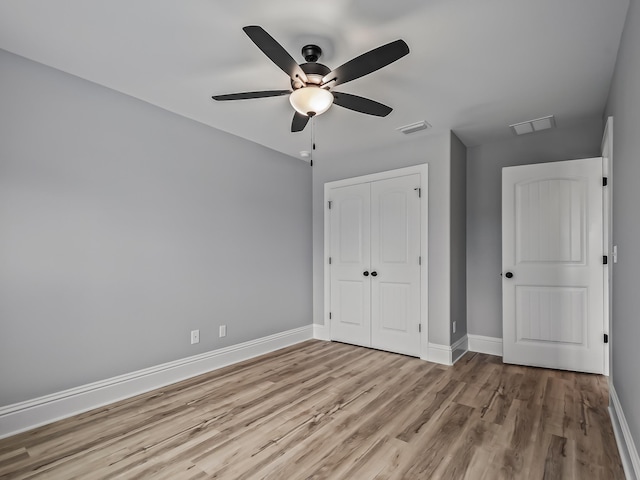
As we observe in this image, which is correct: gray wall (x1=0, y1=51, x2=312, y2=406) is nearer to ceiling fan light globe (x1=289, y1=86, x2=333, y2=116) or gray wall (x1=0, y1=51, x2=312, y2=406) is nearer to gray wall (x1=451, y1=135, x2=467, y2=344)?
ceiling fan light globe (x1=289, y1=86, x2=333, y2=116)

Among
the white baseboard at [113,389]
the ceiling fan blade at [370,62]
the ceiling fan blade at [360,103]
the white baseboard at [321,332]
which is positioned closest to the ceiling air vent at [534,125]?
the ceiling fan blade at [360,103]

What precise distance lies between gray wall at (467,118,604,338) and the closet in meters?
0.76

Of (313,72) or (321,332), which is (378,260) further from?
(313,72)

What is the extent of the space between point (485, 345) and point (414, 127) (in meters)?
2.59

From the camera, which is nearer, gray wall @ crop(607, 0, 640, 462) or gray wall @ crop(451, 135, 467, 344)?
gray wall @ crop(607, 0, 640, 462)

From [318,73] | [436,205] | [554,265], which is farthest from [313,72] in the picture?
[554,265]

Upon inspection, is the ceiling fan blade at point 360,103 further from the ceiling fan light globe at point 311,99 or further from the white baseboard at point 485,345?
the white baseboard at point 485,345

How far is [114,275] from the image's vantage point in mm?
2775

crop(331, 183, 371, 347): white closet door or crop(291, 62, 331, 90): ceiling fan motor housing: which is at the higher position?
crop(291, 62, 331, 90): ceiling fan motor housing

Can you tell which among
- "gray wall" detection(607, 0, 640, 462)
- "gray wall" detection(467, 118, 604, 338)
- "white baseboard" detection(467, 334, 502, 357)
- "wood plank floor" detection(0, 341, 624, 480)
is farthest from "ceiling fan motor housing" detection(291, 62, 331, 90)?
"white baseboard" detection(467, 334, 502, 357)

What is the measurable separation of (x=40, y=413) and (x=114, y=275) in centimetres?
102

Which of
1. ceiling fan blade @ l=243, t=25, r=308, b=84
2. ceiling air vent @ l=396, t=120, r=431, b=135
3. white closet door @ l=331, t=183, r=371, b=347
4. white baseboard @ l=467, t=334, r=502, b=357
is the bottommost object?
white baseboard @ l=467, t=334, r=502, b=357

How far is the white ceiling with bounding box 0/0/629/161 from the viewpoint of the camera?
190cm

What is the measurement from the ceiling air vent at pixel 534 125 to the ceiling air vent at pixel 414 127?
887 mm
